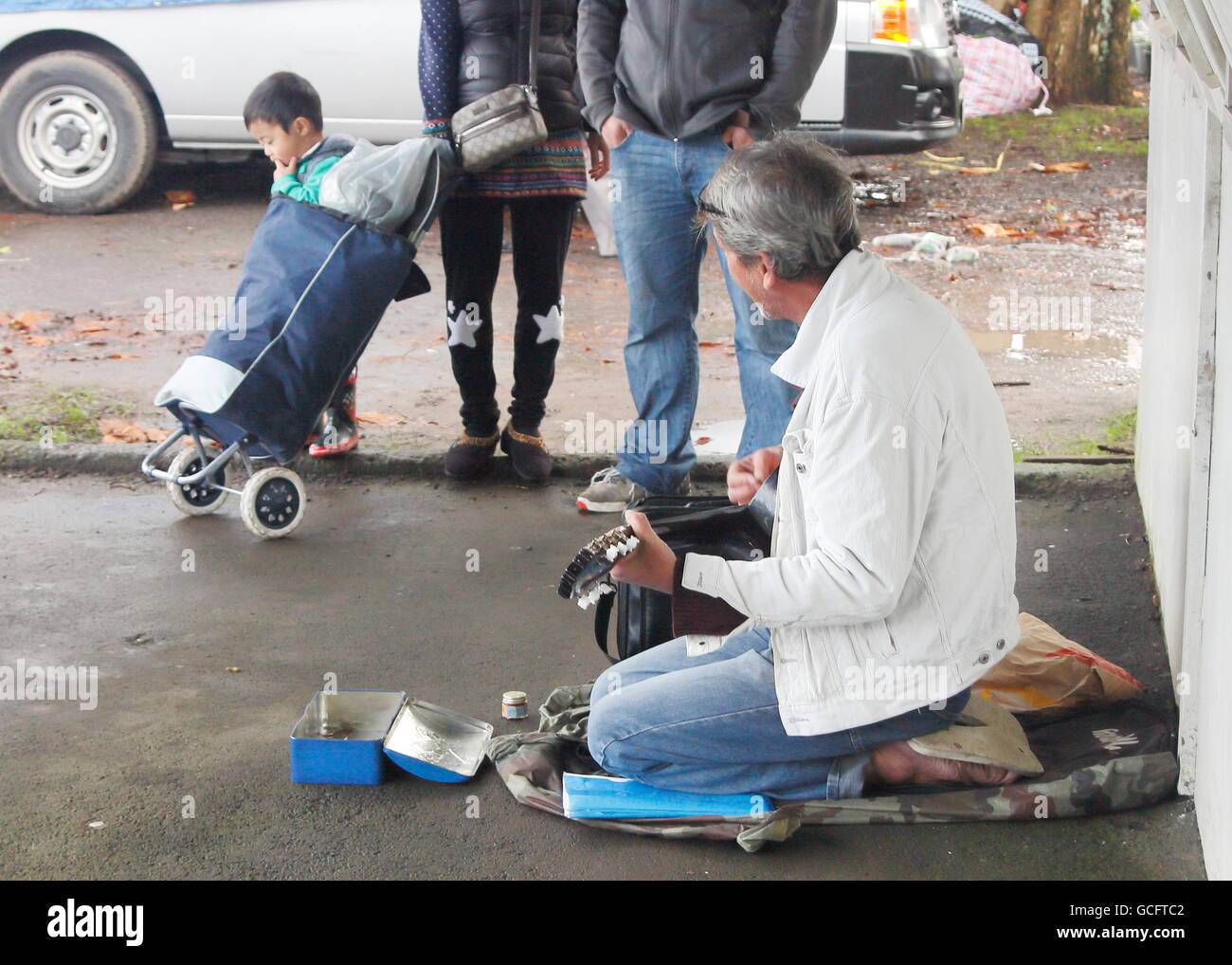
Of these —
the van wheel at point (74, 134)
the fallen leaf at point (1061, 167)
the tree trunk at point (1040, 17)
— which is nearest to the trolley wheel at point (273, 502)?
the van wheel at point (74, 134)

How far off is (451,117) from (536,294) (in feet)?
2.27

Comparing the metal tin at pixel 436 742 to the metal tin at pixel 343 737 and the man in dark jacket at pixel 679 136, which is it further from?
the man in dark jacket at pixel 679 136

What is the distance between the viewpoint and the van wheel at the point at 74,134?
8367mm

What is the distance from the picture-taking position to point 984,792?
9.59 ft

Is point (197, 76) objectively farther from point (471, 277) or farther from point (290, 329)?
point (290, 329)

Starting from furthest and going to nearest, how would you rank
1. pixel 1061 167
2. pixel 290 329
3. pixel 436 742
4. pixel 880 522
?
pixel 1061 167 → pixel 290 329 → pixel 436 742 → pixel 880 522

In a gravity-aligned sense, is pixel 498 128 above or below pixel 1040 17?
below

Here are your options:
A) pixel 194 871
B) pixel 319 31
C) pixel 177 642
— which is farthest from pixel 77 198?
pixel 194 871

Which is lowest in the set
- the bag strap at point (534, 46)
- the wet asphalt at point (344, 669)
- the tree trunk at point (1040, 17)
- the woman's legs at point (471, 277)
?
the wet asphalt at point (344, 669)

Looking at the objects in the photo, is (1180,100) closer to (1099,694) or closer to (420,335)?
(1099,694)

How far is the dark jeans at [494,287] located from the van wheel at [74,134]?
435cm

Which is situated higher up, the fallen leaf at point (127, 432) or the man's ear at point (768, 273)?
the man's ear at point (768, 273)

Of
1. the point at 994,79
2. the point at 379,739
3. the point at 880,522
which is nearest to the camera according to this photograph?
the point at 880,522

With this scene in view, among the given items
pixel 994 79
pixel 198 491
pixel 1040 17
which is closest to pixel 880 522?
pixel 198 491
